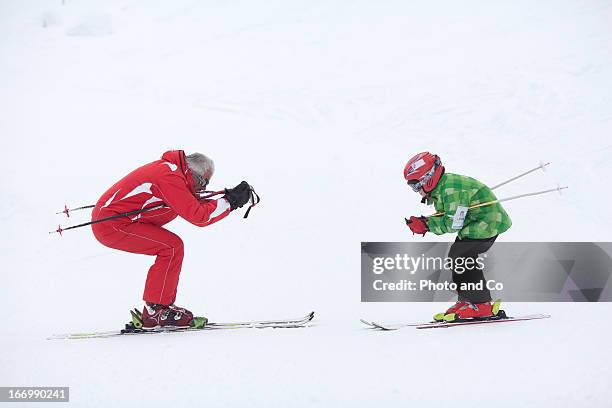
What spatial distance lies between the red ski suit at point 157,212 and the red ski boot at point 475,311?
2069mm

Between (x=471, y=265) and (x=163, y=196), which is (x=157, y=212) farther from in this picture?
(x=471, y=265)

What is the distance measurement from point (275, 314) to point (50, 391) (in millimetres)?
2309

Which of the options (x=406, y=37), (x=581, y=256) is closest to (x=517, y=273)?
(x=581, y=256)

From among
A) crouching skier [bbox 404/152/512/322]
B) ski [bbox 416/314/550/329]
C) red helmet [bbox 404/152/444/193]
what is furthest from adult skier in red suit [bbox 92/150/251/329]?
ski [bbox 416/314/550/329]

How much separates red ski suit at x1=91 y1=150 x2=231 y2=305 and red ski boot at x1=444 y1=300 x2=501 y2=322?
2069 millimetres

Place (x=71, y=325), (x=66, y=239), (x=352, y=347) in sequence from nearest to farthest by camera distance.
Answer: (x=352, y=347)
(x=71, y=325)
(x=66, y=239)

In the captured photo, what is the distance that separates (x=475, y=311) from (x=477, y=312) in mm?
19

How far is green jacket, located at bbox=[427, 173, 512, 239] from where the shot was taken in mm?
5320

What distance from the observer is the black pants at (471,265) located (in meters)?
5.45

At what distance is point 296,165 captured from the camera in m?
10.6

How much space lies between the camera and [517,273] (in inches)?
270

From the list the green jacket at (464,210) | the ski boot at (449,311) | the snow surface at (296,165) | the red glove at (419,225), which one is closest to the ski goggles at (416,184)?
the green jacket at (464,210)

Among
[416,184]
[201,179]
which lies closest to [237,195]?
[201,179]

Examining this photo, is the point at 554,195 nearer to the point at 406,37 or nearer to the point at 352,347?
the point at 352,347
